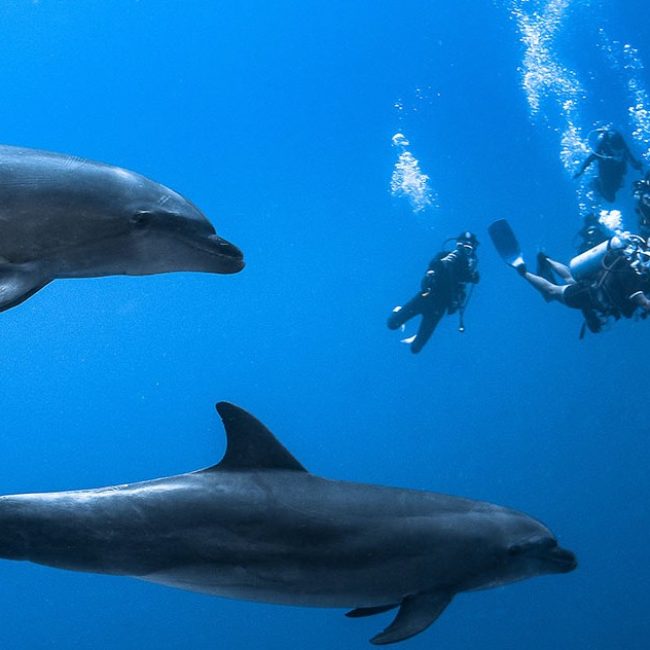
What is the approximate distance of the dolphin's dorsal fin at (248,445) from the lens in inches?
205

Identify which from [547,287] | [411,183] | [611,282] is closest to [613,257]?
[611,282]

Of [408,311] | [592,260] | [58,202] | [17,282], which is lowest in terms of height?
[17,282]

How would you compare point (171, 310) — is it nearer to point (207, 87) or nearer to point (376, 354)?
point (376, 354)

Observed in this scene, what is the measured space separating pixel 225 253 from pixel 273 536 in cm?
181

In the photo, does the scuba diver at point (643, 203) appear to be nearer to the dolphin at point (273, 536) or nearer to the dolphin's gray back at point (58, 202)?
the dolphin at point (273, 536)

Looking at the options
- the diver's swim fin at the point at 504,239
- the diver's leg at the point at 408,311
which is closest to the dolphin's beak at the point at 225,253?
the diver's leg at the point at 408,311

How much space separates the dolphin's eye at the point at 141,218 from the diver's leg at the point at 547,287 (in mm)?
9580

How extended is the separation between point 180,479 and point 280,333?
28.7 m

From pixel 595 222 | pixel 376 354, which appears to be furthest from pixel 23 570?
pixel 595 222

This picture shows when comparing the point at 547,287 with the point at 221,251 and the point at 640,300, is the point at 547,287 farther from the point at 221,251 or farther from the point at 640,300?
the point at 221,251

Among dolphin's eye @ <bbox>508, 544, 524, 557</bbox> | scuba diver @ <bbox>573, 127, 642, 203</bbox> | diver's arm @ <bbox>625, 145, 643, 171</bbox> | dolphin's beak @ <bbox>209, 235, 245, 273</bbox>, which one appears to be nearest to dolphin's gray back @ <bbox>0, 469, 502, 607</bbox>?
dolphin's eye @ <bbox>508, 544, 524, 557</bbox>

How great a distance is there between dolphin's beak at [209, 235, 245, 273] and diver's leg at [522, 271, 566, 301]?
9.30m

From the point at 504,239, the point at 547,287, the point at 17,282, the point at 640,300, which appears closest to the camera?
the point at 17,282

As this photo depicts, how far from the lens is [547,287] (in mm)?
13578
